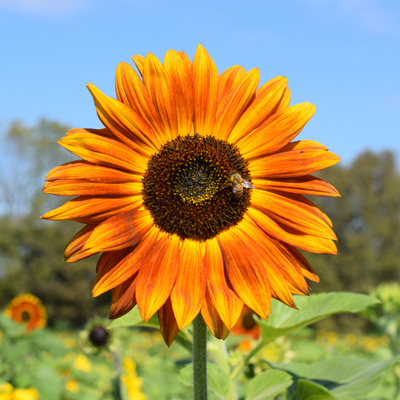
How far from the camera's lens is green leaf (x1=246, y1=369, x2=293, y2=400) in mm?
1355

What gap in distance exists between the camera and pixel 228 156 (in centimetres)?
145

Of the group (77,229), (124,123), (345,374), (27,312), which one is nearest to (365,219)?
(77,229)

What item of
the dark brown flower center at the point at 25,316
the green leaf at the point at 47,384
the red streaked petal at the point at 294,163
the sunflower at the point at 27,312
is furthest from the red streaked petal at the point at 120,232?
the dark brown flower center at the point at 25,316

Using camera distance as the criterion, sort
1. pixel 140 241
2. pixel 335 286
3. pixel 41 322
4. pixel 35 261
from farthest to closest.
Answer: pixel 335 286 < pixel 35 261 < pixel 41 322 < pixel 140 241

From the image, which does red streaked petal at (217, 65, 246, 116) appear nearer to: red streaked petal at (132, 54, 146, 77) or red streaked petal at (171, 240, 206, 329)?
red streaked petal at (132, 54, 146, 77)

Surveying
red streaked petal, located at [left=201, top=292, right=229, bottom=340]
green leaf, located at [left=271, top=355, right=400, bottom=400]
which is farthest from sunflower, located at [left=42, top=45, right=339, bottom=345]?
green leaf, located at [left=271, top=355, right=400, bottom=400]

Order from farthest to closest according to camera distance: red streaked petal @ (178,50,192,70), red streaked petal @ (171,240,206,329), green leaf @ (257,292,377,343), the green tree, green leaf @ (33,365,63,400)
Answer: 1. the green tree
2. green leaf @ (33,365,63,400)
3. green leaf @ (257,292,377,343)
4. red streaked petal @ (178,50,192,70)
5. red streaked petal @ (171,240,206,329)

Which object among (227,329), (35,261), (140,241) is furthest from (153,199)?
(35,261)

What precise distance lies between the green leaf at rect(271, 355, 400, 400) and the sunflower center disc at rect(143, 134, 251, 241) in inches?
22.5

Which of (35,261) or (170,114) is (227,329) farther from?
(35,261)

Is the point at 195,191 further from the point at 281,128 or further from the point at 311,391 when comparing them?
the point at 311,391

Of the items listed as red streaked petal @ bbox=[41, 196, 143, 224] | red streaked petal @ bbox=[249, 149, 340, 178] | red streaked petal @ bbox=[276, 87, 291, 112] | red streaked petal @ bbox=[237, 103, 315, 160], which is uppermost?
red streaked petal @ bbox=[276, 87, 291, 112]

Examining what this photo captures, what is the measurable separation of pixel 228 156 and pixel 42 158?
29172 mm

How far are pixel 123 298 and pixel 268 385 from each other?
0.49 m
